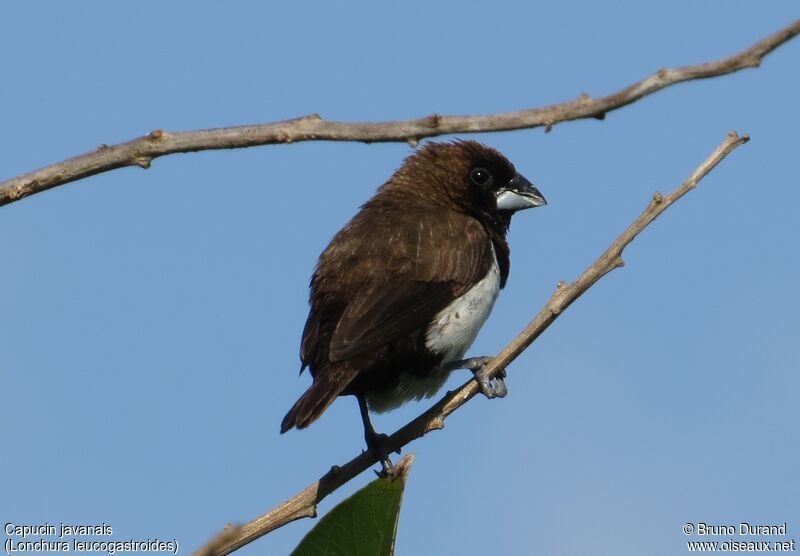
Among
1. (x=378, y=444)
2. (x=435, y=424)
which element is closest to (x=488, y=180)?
(x=378, y=444)

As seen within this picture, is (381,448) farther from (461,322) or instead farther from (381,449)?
(461,322)

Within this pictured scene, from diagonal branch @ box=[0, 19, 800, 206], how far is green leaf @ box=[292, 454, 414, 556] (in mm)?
1087

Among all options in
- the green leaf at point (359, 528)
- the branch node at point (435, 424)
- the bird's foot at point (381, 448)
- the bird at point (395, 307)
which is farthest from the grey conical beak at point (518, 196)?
the green leaf at point (359, 528)

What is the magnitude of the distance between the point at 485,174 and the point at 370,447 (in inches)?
103

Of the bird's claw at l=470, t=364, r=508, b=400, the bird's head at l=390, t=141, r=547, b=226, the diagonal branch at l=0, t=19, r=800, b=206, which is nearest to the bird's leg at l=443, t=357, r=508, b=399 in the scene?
the bird's claw at l=470, t=364, r=508, b=400

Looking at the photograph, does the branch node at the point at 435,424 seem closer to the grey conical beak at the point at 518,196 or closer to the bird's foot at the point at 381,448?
the bird's foot at the point at 381,448

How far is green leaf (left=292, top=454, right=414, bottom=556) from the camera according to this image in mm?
3377

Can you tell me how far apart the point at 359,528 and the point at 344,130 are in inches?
45.7

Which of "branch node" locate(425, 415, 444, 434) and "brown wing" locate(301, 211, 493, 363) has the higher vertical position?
"brown wing" locate(301, 211, 493, 363)

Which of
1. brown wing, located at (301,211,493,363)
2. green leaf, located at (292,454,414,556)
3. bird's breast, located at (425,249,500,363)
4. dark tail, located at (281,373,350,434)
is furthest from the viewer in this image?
bird's breast, located at (425,249,500,363)

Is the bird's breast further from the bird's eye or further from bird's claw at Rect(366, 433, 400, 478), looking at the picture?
the bird's eye

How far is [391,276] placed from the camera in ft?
20.3

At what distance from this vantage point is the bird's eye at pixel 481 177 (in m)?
7.73

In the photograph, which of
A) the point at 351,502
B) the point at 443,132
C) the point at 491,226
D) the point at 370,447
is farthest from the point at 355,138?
the point at 491,226
